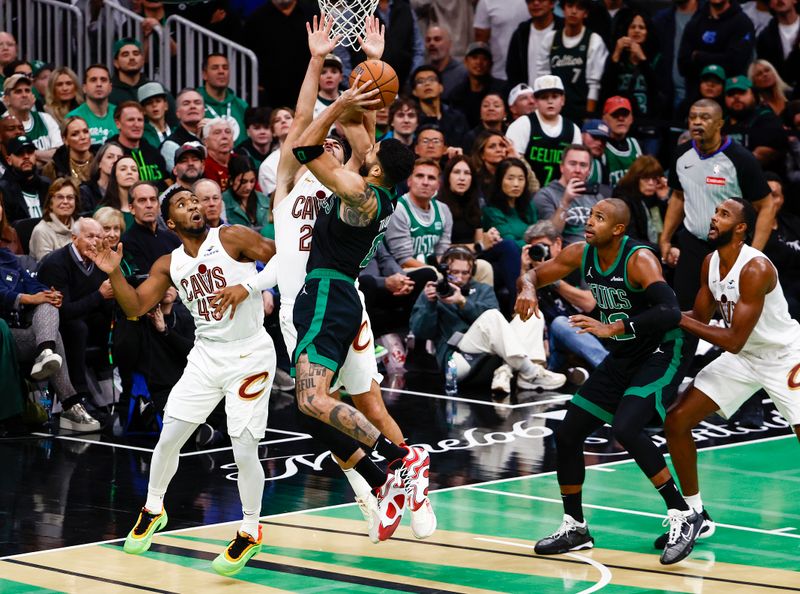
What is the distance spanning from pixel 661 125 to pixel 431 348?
168 inches

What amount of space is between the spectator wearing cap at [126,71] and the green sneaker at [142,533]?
24.1ft

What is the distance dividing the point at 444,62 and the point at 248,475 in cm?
982

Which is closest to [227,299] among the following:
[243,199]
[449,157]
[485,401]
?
[485,401]

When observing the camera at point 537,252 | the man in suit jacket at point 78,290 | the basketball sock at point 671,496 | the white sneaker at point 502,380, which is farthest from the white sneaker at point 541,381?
the basketball sock at point 671,496

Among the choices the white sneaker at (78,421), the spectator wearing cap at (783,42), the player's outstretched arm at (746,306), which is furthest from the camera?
the spectator wearing cap at (783,42)

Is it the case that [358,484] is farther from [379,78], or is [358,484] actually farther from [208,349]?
[379,78]

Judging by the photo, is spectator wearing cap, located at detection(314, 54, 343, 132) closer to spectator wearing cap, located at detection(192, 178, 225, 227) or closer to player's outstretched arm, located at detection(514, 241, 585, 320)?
spectator wearing cap, located at detection(192, 178, 225, 227)

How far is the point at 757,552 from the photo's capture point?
295 inches

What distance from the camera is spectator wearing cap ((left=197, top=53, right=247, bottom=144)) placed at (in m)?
14.3

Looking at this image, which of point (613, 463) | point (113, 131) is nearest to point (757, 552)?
point (613, 463)

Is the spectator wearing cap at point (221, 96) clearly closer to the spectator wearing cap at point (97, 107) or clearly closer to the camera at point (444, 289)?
the spectator wearing cap at point (97, 107)

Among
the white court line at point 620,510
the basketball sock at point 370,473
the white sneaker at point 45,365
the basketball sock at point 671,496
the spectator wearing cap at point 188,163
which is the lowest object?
the white court line at point 620,510

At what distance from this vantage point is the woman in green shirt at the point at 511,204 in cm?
1341

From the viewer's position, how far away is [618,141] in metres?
14.8
